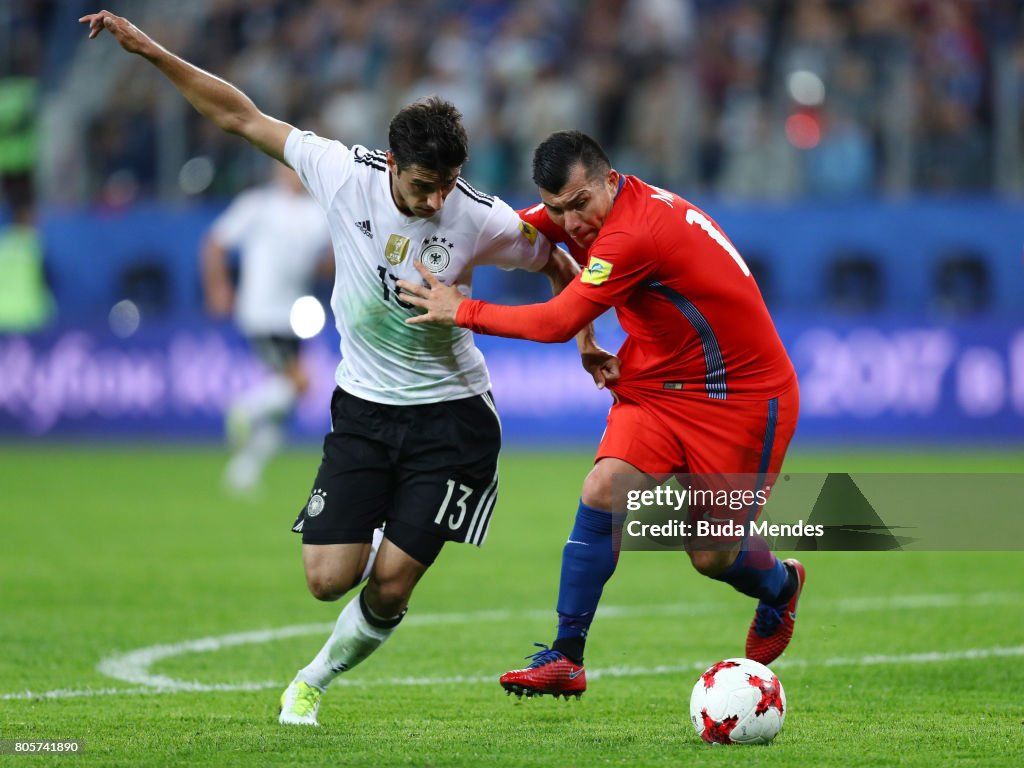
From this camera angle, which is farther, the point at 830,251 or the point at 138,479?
the point at 830,251

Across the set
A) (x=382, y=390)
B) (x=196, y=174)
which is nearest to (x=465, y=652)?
(x=382, y=390)

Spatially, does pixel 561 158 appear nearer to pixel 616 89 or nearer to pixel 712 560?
pixel 712 560

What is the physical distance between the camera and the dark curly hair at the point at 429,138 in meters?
5.31

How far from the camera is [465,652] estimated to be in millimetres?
7207

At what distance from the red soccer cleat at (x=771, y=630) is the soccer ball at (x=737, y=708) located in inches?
44.5

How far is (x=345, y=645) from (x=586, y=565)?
913 mm

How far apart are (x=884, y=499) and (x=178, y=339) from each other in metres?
9.74

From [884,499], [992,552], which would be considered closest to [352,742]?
[884,499]

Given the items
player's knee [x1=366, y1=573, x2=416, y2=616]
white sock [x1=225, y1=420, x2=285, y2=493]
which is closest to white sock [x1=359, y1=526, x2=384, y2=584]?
player's knee [x1=366, y1=573, x2=416, y2=616]

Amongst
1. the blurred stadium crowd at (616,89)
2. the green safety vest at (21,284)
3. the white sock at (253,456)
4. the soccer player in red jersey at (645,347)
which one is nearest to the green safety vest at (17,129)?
the blurred stadium crowd at (616,89)

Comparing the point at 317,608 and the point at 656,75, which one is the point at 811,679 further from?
the point at 656,75

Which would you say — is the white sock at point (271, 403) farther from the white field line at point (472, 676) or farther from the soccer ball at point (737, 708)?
the soccer ball at point (737, 708)

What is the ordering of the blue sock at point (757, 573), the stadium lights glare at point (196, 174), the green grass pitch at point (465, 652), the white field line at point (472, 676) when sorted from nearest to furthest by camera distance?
the green grass pitch at point (465, 652) → the blue sock at point (757, 573) → the white field line at point (472, 676) → the stadium lights glare at point (196, 174)

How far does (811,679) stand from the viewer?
6539 mm
